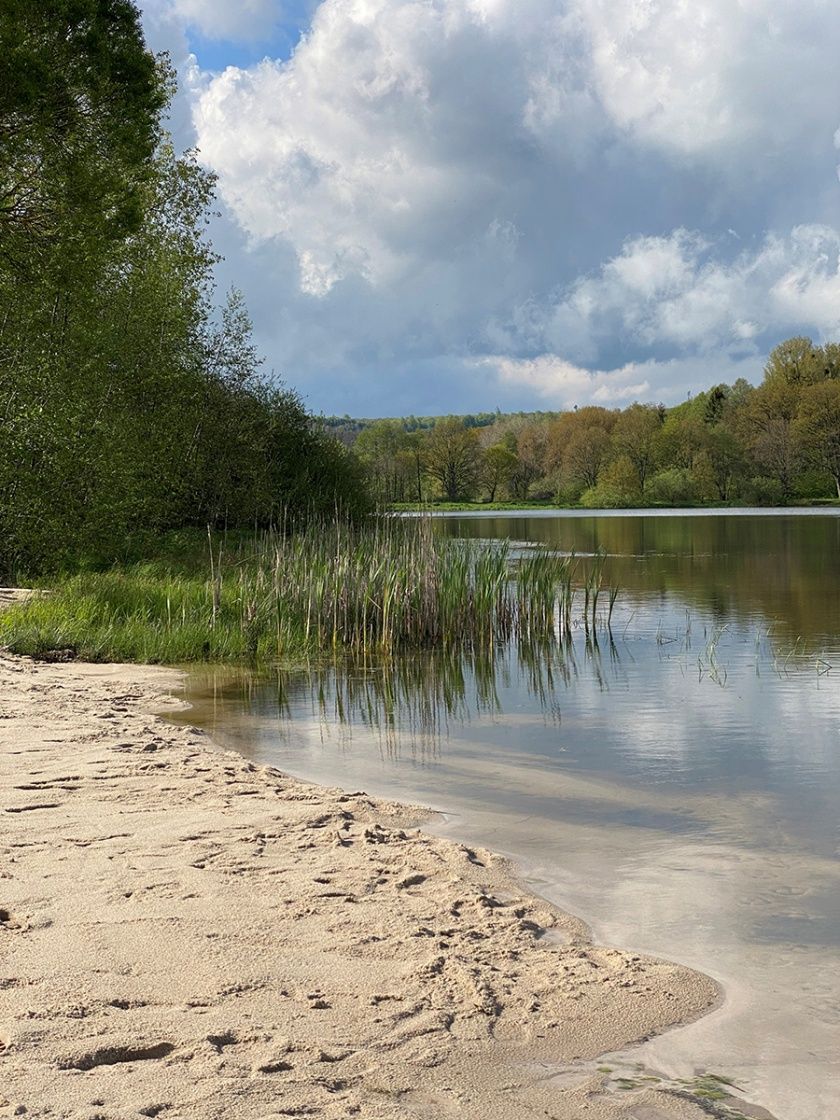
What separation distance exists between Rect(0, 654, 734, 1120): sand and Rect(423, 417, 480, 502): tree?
293ft

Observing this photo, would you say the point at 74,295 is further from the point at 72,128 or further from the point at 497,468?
the point at 497,468

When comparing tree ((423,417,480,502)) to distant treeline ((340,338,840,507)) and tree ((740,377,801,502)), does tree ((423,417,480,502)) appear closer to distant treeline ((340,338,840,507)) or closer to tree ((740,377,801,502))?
distant treeline ((340,338,840,507))

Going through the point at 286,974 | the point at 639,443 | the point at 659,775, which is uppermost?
the point at 639,443

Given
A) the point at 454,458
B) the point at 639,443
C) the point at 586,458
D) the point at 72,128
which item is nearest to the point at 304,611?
the point at 72,128

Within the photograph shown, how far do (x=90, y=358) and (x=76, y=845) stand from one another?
16.9m

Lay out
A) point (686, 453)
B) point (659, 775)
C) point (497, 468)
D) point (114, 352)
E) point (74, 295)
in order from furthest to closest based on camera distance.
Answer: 1. point (497, 468)
2. point (686, 453)
3. point (114, 352)
4. point (74, 295)
5. point (659, 775)

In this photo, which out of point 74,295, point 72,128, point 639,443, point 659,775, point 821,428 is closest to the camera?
point 659,775

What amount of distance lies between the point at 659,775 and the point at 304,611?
7.92m

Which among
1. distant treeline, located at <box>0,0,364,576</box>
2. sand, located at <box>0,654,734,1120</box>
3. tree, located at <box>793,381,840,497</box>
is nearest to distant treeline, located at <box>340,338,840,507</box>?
tree, located at <box>793,381,840,497</box>

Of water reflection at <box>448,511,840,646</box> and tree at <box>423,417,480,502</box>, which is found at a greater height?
tree at <box>423,417,480,502</box>

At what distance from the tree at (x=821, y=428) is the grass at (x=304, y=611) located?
74.0 metres

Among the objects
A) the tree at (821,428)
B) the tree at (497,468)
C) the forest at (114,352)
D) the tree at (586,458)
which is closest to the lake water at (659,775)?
the forest at (114,352)

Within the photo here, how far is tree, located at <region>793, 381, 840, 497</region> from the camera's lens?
84.5m

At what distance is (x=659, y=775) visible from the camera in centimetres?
823
